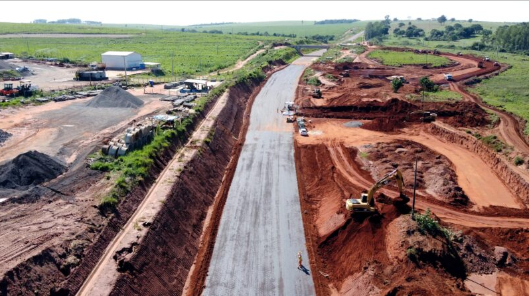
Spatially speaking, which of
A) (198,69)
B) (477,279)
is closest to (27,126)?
(477,279)

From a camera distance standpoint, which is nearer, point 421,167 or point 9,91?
point 421,167

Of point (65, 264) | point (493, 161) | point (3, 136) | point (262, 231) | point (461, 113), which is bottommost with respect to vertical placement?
point (262, 231)

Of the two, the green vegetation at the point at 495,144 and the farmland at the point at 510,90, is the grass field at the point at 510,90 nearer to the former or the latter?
the farmland at the point at 510,90

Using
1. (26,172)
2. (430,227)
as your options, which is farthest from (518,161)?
(26,172)

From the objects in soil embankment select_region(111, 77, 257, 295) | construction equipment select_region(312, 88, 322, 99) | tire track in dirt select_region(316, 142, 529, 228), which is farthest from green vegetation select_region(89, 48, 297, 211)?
construction equipment select_region(312, 88, 322, 99)

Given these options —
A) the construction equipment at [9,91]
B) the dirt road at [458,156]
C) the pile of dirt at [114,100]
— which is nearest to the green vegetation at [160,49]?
the pile of dirt at [114,100]

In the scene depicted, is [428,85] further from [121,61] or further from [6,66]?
[6,66]
